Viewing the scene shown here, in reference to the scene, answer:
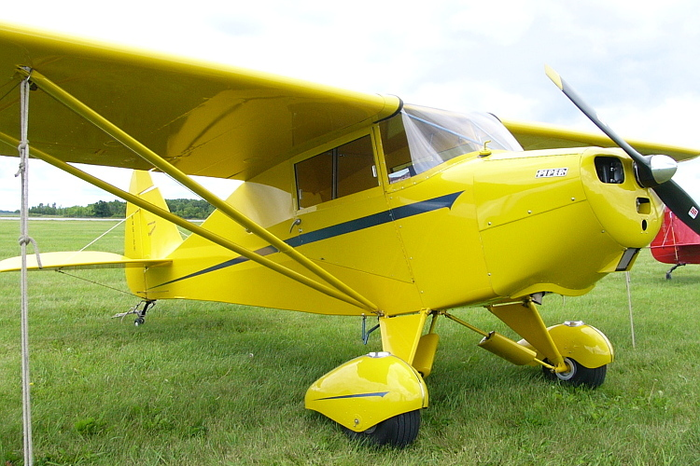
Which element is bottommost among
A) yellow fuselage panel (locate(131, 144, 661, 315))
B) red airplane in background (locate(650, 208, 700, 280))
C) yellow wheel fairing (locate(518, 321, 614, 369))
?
yellow wheel fairing (locate(518, 321, 614, 369))

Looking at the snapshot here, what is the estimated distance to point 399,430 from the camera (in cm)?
304

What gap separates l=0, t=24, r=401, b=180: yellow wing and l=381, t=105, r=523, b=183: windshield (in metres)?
0.16

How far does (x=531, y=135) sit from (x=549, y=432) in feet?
13.0

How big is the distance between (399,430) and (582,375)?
6.75ft

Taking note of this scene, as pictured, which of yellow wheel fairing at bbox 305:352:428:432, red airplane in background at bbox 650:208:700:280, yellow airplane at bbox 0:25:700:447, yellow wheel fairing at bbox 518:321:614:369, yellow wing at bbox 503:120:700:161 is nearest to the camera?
yellow airplane at bbox 0:25:700:447

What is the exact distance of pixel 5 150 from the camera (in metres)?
4.11

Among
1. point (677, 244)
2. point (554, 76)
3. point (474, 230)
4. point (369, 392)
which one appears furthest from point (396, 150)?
point (677, 244)

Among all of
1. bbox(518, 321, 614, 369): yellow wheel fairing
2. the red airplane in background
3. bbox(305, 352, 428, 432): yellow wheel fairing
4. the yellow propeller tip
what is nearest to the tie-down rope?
bbox(305, 352, 428, 432): yellow wheel fairing

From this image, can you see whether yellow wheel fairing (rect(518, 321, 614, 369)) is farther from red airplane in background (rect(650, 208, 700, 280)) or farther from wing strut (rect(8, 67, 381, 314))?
red airplane in background (rect(650, 208, 700, 280))

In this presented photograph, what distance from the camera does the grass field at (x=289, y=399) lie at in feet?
9.70

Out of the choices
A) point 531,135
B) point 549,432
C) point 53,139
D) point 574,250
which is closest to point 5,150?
point 53,139

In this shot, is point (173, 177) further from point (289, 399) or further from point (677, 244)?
point (677, 244)

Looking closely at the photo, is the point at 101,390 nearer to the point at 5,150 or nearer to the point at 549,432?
the point at 5,150

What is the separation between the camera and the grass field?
9.70ft
